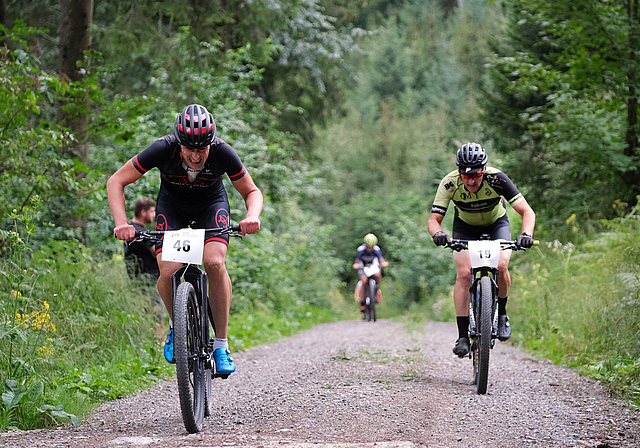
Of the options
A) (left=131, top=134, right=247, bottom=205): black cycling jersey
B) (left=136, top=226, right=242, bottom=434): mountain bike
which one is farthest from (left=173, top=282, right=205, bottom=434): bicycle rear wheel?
(left=131, top=134, right=247, bottom=205): black cycling jersey

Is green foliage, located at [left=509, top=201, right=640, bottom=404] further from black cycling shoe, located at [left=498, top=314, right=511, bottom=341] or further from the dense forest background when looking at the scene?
black cycling shoe, located at [left=498, top=314, right=511, bottom=341]

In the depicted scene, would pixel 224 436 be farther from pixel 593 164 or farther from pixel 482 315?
pixel 593 164

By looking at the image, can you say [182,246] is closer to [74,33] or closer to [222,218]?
[222,218]

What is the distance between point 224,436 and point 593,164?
10.3 m

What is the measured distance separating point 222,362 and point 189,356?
512mm

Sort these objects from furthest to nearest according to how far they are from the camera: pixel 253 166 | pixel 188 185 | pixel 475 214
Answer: pixel 253 166 < pixel 475 214 < pixel 188 185

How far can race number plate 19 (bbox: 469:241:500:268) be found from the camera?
5.97 meters

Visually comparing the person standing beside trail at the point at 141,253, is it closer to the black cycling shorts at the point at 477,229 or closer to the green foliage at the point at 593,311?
the black cycling shorts at the point at 477,229

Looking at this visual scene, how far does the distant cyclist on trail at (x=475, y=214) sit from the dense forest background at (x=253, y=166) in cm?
128

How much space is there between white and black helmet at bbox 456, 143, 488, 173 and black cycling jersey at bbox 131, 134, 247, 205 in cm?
220

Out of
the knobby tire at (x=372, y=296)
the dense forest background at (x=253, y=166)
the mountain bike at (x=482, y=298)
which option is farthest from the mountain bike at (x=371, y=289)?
the mountain bike at (x=482, y=298)

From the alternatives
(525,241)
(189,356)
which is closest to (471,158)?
(525,241)

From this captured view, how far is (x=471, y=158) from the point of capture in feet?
19.9

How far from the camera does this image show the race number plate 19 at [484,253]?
19.6ft
